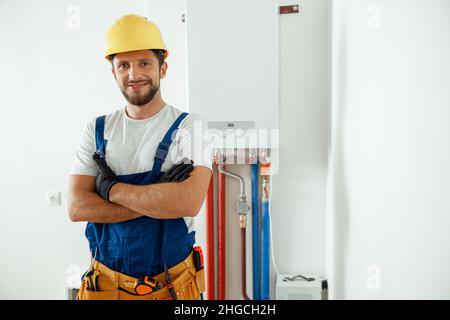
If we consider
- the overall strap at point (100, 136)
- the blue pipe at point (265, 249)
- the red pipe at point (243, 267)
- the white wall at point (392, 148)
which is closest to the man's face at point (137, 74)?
the overall strap at point (100, 136)

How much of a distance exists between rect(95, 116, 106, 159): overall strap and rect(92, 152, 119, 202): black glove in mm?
26

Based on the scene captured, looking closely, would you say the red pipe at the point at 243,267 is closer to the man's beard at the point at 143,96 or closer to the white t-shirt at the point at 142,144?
the white t-shirt at the point at 142,144

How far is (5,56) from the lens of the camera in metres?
2.40

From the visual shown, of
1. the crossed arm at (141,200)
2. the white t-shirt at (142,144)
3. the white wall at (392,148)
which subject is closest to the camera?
the white wall at (392,148)

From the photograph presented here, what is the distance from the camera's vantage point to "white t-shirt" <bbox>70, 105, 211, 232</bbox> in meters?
1.45

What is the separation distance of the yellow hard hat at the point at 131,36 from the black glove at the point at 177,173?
47 cm

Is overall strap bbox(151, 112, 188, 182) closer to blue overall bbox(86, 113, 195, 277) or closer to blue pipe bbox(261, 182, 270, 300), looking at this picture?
blue overall bbox(86, 113, 195, 277)

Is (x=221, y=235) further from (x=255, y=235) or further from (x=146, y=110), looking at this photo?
(x=146, y=110)

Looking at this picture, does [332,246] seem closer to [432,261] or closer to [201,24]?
[432,261]

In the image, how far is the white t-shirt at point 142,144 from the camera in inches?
57.2

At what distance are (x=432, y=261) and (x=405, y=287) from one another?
0.22 m

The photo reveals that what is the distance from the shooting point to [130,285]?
4.63 ft

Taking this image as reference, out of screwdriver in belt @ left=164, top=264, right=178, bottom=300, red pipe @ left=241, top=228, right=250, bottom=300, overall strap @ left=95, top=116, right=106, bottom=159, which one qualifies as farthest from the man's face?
red pipe @ left=241, top=228, right=250, bottom=300

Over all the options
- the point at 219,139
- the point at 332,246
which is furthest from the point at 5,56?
the point at 332,246
